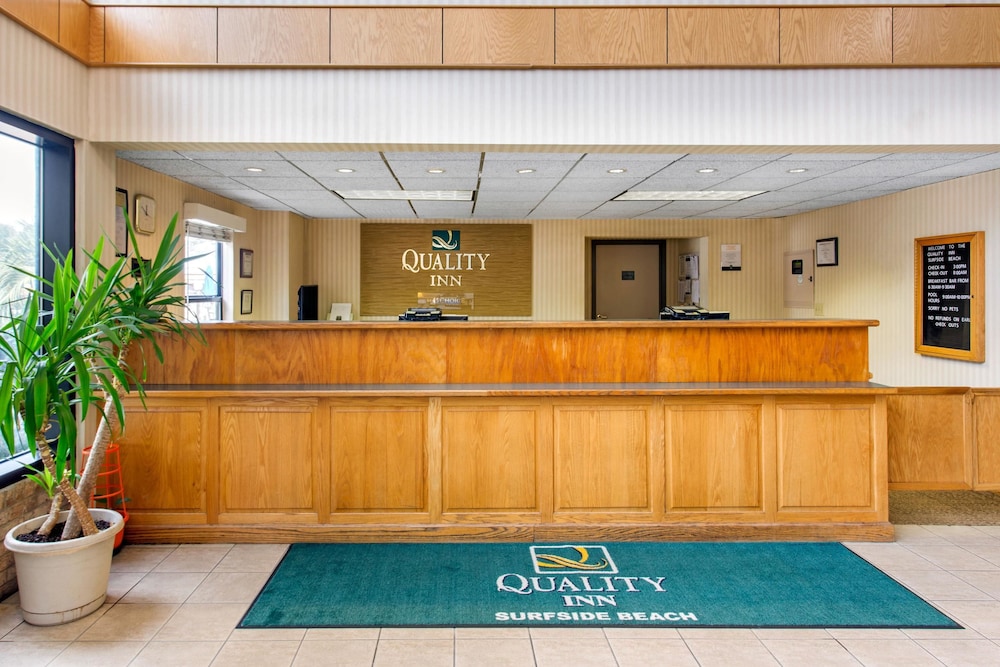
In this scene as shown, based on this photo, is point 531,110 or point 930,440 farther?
point 930,440

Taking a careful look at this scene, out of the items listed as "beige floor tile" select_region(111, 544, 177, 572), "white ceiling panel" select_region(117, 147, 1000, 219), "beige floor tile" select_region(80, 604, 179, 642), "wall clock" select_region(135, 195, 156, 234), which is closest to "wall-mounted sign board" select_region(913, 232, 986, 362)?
"white ceiling panel" select_region(117, 147, 1000, 219)

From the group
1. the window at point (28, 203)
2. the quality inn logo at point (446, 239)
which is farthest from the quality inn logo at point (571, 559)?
the quality inn logo at point (446, 239)

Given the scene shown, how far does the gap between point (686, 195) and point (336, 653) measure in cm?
522

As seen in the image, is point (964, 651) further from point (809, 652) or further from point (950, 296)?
point (950, 296)

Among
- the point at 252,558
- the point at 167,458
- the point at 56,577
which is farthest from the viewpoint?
the point at 167,458

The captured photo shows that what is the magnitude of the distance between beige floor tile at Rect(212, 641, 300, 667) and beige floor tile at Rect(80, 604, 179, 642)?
16.3 inches

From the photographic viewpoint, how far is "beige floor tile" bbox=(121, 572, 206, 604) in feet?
10.6

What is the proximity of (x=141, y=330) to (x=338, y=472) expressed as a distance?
1.36m

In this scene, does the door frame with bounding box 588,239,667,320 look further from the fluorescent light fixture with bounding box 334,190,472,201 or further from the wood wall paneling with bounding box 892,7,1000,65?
the wood wall paneling with bounding box 892,7,1000,65

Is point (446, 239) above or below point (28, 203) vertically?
above

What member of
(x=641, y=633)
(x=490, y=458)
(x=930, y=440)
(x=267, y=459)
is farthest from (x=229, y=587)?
(x=930, y=440)

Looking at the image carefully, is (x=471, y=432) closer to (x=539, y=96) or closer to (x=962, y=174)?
(x=539, y=96)

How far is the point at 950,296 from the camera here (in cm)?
536

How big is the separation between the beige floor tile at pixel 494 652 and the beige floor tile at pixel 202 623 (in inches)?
41.1
